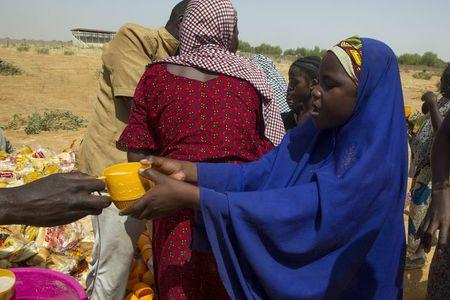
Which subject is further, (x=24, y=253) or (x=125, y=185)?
(x=24, y=253)

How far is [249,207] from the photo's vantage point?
1646 millimetres

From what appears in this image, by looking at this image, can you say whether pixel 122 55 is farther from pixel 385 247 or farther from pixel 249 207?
pixel 385 247

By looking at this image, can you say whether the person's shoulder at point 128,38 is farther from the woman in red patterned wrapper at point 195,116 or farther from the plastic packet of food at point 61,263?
the plastic packet of food at point 61,263

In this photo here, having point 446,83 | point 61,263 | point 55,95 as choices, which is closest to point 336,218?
point 61,263

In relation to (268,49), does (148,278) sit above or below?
above

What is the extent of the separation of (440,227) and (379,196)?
2.09ft

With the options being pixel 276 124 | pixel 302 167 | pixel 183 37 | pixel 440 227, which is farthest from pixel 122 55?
pixel 440 227

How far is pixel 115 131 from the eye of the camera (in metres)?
2.88

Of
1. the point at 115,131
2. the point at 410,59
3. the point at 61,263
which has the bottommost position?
the point at 410,59

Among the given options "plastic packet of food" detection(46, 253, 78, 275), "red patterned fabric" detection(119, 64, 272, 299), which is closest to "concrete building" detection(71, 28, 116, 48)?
"plastic packet of food" detection(46, 253, 78, 275)

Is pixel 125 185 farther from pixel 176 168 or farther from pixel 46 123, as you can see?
pixel 46 123

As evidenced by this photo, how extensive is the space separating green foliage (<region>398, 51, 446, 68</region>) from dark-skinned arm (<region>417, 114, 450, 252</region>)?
2036 inches

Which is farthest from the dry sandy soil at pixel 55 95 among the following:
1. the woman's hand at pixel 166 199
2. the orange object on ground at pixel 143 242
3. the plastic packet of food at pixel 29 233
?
the plastic packet of food at pixel 29 233

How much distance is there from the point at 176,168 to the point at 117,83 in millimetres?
1053
